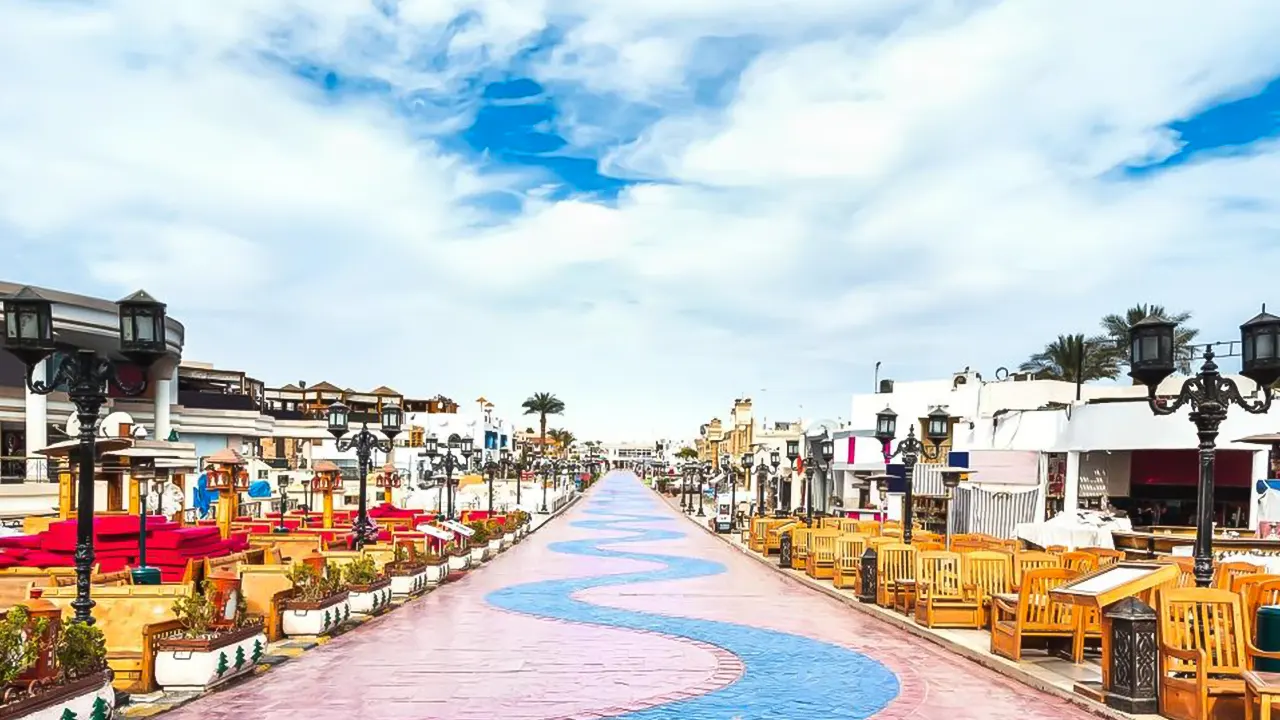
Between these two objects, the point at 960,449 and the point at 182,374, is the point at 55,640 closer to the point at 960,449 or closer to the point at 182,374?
the point at 960,449

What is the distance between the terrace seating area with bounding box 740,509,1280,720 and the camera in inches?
361

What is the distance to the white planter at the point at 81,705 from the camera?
7742 mm

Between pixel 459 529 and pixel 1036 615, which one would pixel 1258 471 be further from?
pixel 459 529

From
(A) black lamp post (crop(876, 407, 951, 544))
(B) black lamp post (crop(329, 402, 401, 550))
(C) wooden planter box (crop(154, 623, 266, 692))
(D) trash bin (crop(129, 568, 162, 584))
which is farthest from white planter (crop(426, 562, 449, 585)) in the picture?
(C) wooden planter box (crop(154, 623, 266, 692))

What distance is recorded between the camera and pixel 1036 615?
12.8 metres

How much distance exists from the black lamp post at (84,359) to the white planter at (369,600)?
6.06 metres

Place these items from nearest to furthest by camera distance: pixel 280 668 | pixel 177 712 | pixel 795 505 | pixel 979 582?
pixel 177 712
pixel 280 668
pixel 979 582
pixel 795 505

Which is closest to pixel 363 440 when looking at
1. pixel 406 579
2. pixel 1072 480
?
pixel 406 579

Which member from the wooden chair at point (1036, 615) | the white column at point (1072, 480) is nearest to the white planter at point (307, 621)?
the wooden chair at point (1036, 615)

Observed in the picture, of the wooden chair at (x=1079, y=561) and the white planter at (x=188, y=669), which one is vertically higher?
the wooden chair at (x=1079, y=561)

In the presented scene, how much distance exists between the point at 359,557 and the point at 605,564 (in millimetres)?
11546

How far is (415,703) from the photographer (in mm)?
10539

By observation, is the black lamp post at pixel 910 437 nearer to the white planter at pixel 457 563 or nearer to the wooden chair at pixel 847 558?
the wooden chair at pixel 847 558

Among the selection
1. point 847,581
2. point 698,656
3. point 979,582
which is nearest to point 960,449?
point 847,581
